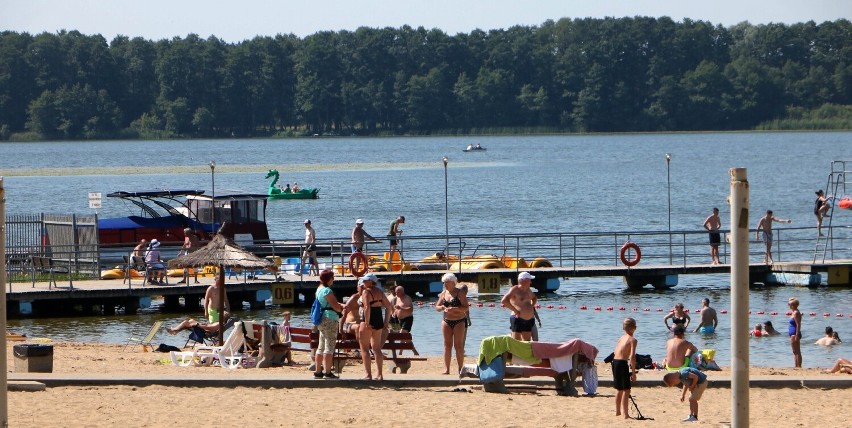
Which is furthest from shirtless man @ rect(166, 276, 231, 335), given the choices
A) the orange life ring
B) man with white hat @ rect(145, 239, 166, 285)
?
the orange life ring

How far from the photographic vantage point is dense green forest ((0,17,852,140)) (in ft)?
608

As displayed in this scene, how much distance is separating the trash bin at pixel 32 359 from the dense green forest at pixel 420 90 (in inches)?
Result: 6704

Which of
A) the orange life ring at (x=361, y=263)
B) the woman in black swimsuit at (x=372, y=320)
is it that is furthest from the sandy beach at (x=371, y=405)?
the orange life ring at (x=361, y=263)

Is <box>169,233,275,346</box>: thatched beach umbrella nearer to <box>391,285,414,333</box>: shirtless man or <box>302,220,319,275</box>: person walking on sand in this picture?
<box>391,285,414,333</box>: shirtless man

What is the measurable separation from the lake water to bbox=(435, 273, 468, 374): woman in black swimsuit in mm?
5672

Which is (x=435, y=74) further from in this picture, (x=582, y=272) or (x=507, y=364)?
(x=507, y=364)

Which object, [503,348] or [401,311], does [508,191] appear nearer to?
[401,311]

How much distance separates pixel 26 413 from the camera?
50.4 ft

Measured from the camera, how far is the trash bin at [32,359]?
1855cm

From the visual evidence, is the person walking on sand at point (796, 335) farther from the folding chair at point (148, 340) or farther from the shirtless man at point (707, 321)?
the folding chair at point (148, 340)

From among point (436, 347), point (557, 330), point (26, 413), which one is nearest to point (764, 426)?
point (26, 413)

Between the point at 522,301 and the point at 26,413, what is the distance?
23.5 ft

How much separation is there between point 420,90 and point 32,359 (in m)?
175

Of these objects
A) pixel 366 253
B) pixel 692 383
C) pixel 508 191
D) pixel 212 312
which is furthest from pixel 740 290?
pixel 508 191
